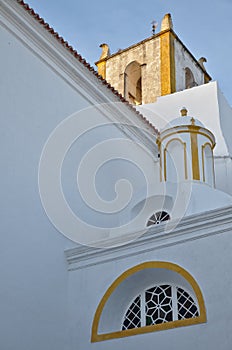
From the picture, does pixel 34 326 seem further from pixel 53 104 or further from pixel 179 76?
pixel 179 76

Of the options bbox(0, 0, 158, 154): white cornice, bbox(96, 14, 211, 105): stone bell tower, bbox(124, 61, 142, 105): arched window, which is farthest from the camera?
bbox(124, 61, 142, 105): arched window

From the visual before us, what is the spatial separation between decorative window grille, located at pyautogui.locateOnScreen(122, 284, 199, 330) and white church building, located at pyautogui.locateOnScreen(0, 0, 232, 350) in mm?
16

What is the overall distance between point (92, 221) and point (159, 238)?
171 centimetres

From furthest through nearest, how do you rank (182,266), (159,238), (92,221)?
(92,221) < (159,238) < (182,266)

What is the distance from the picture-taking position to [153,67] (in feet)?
53.1

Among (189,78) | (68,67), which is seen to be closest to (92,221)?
(68,67)

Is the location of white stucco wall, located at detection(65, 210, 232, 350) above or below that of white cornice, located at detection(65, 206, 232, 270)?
below

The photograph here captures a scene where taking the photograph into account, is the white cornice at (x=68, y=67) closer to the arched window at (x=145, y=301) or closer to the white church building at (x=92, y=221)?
the white church building at (x=92, y=221)

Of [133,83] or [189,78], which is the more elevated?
[189,78]

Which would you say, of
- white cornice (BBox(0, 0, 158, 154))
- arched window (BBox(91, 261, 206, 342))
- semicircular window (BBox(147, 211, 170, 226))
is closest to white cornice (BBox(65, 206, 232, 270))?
arched window (BBox(91, 261, 206, 342))

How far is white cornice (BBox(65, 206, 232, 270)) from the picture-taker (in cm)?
688

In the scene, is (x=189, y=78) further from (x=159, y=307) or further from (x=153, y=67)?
(x=159, y=307)

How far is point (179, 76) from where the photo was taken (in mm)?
16312

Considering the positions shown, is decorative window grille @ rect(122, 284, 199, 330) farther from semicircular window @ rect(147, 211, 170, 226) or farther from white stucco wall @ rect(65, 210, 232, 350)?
semicircular window @ rect(147, 211, 170, 226)
